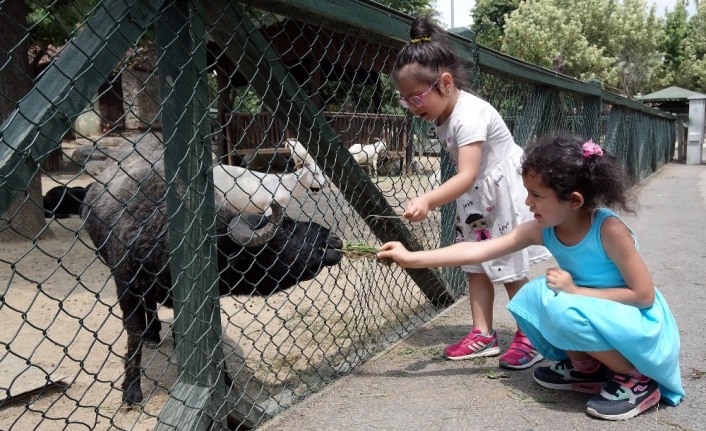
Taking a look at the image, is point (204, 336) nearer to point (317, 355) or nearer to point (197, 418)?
point (197, 418)

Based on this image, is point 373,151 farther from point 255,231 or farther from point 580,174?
point 580,174

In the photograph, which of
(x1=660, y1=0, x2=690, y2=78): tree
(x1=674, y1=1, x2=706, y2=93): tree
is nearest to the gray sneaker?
(x1=674, y1=1, x2=706, y2=93): tree

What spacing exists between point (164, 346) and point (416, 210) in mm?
2566

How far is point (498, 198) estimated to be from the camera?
3.25 meters

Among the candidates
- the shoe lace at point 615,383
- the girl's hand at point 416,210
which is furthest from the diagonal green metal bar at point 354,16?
the shoe lace at point 615,383

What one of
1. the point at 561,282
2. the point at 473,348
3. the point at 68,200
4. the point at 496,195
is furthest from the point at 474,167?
the point at 68,200

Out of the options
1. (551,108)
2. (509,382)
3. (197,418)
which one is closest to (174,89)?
(197,418)

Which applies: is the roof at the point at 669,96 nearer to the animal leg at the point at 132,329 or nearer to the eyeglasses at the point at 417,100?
the eyeglasses at the point at 417,100

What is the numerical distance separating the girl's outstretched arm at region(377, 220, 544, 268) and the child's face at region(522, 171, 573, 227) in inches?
8.6

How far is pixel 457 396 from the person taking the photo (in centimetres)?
284

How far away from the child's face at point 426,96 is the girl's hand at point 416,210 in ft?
1.80

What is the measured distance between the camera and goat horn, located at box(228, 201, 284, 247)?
2969mm

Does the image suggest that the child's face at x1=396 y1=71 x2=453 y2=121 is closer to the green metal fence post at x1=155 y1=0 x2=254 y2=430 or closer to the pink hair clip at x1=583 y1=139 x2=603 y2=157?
the pink hair clip at x1=583 y1=139 x2=603 y2=157

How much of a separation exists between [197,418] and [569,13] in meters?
34.7
